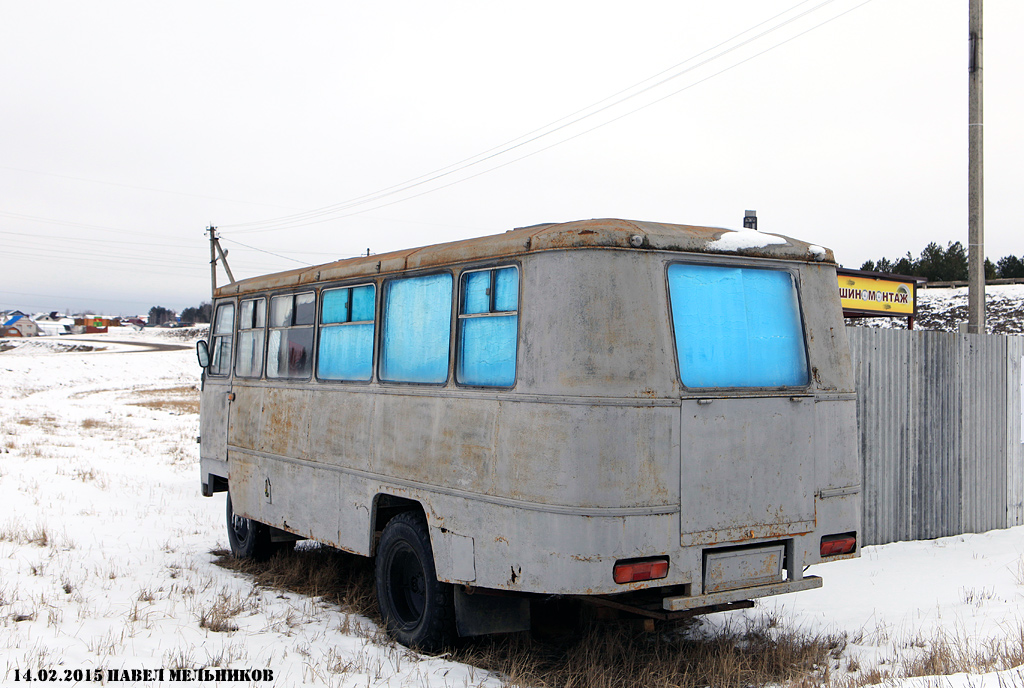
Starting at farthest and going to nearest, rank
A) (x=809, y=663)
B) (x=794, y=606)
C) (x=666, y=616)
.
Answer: (x=794, y=606), (x=809, y=663), (x=666, y=616)

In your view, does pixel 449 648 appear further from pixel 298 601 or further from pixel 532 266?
pixel 532 266

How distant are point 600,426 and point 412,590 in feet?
7.27

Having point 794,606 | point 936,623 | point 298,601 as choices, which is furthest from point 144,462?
point 936,623

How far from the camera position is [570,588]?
4617mm

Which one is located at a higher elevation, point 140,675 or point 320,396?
point 320,396

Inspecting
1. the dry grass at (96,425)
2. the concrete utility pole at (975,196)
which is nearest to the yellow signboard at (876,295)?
the concrete utility pole at (975,196)

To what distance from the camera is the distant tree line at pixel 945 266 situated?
5159 centimetres

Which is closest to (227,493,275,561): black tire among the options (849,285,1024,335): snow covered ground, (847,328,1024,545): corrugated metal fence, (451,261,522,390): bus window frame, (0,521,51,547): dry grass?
(0,521,51,547): dry grass

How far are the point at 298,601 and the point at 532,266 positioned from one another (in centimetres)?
377

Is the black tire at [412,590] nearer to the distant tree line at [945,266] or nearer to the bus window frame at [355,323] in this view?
the bus window frame at [355,323]

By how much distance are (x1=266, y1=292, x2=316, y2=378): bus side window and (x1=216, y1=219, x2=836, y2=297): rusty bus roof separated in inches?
56.1

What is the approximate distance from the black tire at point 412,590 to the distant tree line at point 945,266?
49.5 meters

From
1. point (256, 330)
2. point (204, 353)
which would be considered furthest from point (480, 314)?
point (204, 353)

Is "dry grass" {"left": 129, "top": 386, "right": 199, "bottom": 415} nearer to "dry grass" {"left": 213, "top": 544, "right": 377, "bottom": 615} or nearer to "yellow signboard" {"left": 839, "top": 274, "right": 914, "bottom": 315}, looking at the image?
"dry grass" {"left": 213, "top": 544, "right": 377, "bottom": 615}
